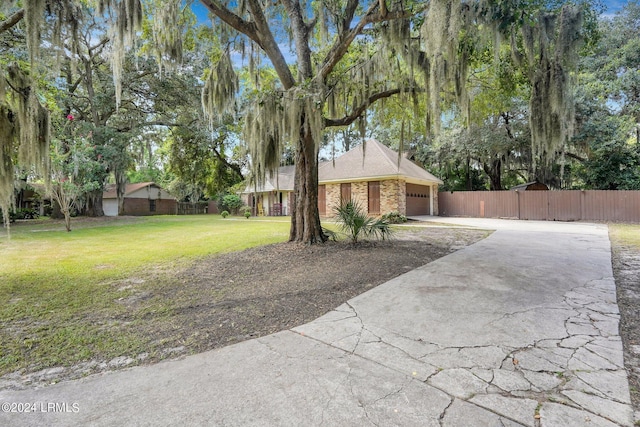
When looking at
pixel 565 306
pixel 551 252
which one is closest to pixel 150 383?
pixel 565 306

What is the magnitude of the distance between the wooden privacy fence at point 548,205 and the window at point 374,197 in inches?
246

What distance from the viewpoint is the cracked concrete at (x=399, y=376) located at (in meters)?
1.60

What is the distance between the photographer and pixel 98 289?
4.12 metres

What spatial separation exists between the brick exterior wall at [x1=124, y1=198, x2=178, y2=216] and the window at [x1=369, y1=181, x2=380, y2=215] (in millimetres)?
22343

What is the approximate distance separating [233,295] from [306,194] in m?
3.33

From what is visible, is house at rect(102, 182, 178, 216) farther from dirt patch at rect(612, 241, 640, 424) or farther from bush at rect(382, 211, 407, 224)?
dirt patch at rect(612, 241, 640, 424)

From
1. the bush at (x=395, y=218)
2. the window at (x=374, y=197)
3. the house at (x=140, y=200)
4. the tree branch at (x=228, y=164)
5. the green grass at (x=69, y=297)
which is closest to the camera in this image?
the green grass at (x=69, y=297)

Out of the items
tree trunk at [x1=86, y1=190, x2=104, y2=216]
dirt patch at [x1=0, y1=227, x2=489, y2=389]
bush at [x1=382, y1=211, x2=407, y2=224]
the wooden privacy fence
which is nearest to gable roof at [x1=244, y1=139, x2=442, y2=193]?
bush at [x1=382, y1=211, x2=407, y2=224]

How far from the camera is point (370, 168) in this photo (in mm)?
16547

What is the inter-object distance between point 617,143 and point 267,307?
1867cm

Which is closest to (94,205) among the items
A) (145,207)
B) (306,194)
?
(145,207)

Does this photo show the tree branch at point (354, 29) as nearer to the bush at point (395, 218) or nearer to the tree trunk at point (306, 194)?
the tree trunk at point (306, 194)

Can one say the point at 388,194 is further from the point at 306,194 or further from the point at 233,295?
the point at 233,295

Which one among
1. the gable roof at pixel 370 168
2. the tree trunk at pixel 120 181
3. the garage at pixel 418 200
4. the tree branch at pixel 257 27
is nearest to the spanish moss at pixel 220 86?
the tree branch at pixel 257 27
